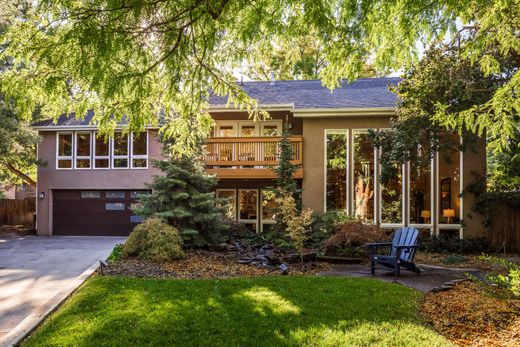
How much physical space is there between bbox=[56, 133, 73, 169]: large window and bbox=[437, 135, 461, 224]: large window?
54.1 feet

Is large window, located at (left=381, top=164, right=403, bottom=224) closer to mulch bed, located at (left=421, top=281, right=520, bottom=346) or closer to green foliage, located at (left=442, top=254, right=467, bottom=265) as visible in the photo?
green foliage, located at (left=442, top=254, right=467, bottom=265)

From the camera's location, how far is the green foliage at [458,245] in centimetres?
1225

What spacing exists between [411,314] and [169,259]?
603cm

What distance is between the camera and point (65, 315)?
557cm

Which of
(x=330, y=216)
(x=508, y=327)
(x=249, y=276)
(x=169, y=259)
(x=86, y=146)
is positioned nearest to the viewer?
(x=508, y=327)

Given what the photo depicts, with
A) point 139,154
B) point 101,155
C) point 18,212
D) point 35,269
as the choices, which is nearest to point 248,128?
point 139,154

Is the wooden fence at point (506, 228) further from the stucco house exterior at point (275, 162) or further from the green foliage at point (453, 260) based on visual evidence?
the green foliage at point (453, 260)

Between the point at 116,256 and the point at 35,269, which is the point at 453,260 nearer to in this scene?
the point at 116,256

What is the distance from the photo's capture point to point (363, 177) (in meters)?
14.4

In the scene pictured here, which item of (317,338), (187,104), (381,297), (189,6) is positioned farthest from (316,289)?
(189,6)

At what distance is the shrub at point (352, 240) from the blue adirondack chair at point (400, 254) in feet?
3.32

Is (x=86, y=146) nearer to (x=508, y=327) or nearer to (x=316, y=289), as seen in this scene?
(x=316, y=289)

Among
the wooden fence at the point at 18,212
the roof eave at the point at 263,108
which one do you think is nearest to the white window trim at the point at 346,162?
the roof eave at the point at 263,108

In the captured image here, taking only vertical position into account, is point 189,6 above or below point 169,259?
above
